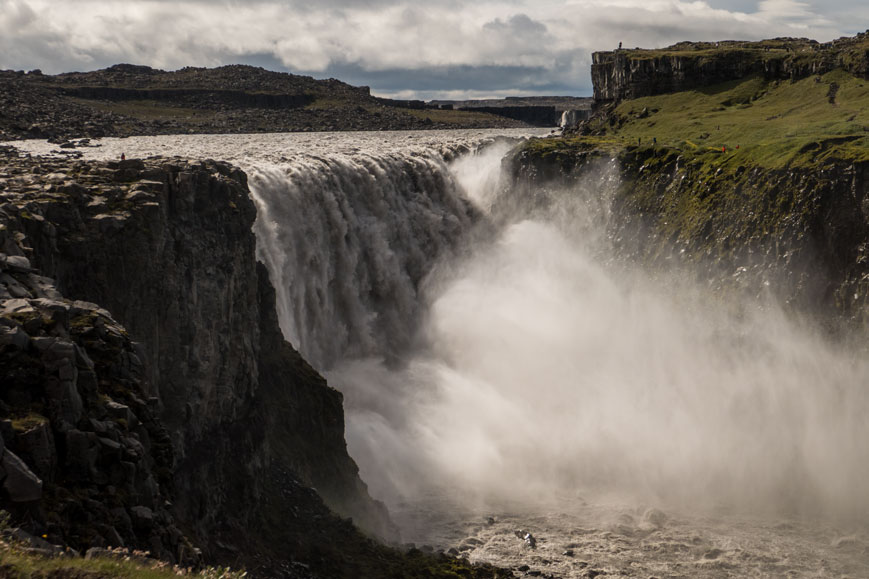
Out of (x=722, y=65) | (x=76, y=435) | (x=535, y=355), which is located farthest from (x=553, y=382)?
(x=722, y=65)

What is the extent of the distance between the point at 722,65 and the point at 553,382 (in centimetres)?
5938

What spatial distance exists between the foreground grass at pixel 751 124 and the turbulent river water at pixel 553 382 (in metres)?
8.85

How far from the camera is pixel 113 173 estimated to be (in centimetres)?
2927

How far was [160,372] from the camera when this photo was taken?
27078 millimetres

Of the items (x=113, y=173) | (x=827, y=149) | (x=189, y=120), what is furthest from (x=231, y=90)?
(x=113, y=173)

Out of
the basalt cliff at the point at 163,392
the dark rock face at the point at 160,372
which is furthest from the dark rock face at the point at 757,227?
the dark rock face at the point at 160,372

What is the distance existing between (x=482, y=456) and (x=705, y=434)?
44.2ft

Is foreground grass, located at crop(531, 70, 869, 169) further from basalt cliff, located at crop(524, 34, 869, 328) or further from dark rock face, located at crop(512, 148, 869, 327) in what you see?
dark rock face, located at crop(512, 148, 869, 327)

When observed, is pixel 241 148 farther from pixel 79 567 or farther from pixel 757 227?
pixel 79 567

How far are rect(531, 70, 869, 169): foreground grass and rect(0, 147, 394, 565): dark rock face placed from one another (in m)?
36.4

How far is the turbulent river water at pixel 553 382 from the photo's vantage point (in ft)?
126

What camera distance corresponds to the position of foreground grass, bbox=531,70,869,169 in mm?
55094

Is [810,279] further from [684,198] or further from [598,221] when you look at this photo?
[598,221]

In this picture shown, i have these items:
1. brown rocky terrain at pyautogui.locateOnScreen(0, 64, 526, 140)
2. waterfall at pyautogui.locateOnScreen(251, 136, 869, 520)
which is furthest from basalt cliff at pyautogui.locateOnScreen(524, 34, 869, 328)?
brown rocky terrain at pyautogui.locateOnScreen(0, 64, 526, 140)
